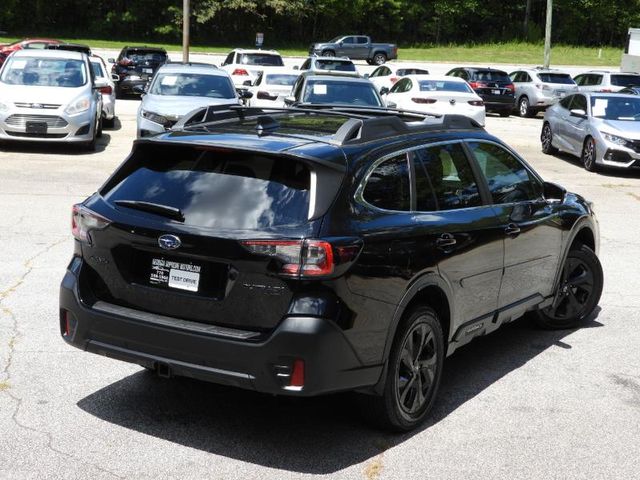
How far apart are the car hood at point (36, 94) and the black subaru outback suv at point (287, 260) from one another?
1242 centimetres

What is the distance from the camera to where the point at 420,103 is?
24.0 metres

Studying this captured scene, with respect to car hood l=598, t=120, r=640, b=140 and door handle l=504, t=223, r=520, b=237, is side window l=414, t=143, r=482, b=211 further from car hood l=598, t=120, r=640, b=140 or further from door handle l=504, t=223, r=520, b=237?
car hood l=598, t=120, r=640, b=140

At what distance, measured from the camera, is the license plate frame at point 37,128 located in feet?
57.1

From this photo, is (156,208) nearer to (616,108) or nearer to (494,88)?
(616,108)

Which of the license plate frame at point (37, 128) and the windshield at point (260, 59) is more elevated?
the windshield at point (260, 59)

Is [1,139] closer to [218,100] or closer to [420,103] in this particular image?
[218,100]

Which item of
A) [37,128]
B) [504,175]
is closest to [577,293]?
[504,175]

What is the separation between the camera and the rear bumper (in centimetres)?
460

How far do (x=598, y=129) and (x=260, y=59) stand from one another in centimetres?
1722

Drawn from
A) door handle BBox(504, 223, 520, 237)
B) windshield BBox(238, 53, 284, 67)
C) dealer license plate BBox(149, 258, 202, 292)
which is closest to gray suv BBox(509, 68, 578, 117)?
windshield BBox(238, 53, 284, 67)

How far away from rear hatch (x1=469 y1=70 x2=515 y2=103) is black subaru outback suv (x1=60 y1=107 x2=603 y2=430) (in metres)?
27.5

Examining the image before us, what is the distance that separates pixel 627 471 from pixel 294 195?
7.20 feet

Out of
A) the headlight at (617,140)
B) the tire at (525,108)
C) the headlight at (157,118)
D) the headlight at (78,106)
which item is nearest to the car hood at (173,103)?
the headlight at (157,118)

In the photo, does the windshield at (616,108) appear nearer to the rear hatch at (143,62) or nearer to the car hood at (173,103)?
the car hood at (173,103)
